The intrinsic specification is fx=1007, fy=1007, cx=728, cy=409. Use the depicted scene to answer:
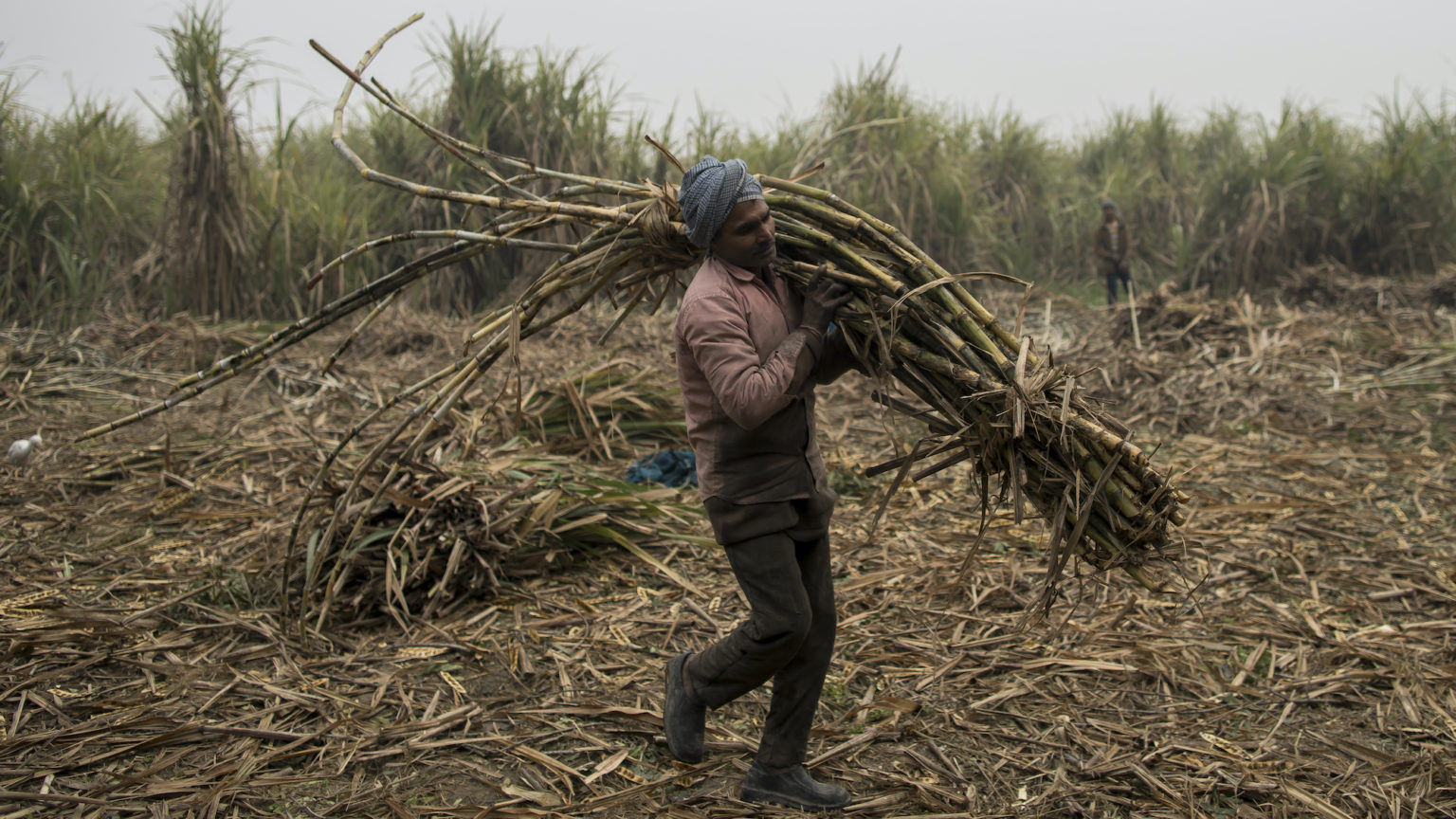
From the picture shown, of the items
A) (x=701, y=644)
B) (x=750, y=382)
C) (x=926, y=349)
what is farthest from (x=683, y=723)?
(x=926, y=349)

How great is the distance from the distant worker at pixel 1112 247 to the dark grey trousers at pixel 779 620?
9570 millimetres

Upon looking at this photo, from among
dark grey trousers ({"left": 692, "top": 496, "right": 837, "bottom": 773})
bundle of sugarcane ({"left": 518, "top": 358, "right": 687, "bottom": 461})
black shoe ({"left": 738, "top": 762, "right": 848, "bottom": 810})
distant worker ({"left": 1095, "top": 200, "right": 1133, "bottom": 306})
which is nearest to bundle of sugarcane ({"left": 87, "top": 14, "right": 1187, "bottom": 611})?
dark grey trousers ({"left": 692, "top": 496, "right": 837, "bottom": 773})

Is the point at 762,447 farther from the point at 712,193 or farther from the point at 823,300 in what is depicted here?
the point at 712,193

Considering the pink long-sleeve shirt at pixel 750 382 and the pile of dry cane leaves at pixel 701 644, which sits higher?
the pink long-sleeve shirt at pixel 750 382

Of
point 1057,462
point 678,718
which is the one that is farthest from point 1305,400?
point 678,718

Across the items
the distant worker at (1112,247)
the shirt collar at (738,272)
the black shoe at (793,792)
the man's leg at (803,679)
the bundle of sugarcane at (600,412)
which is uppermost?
the distant worker at (1112,247)

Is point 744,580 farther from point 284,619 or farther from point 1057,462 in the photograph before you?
point 284,619

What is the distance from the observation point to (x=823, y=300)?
2406mm

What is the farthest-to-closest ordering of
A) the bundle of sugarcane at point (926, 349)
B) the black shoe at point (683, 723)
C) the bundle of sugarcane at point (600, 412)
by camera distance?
the bundle of sugarcane at point (600, 412)
the black shoe at point (683, 723)
the bundle of sugarcane at point (926, 349)

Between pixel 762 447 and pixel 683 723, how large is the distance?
0.86m

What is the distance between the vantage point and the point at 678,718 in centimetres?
276

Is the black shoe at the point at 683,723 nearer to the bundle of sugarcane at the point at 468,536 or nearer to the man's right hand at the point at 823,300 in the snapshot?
the man's right hand at the point at 823,300

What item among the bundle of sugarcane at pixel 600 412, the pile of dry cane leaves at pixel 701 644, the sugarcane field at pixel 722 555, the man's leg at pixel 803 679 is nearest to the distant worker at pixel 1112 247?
the sugarcane field at pixel 722 555

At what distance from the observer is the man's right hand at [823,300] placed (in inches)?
94.1
